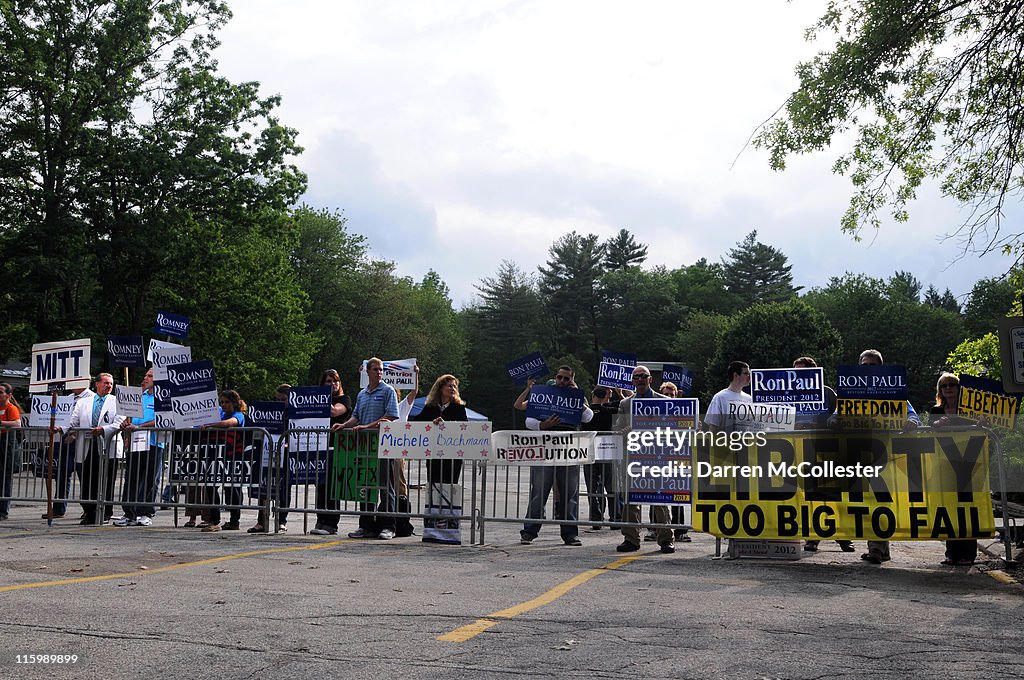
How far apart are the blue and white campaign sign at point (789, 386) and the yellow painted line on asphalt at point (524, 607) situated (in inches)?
146

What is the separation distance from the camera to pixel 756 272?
4446 inches

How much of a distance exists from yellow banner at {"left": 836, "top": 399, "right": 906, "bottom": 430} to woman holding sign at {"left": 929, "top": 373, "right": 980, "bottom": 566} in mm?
505

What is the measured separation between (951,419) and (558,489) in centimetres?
410

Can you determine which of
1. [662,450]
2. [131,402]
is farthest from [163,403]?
[662,450]

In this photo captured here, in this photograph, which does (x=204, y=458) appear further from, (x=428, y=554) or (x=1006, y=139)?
(x=1006, y=139)

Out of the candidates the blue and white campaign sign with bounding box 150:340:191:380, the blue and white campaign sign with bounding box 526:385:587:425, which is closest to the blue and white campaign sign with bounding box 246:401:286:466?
the blue and white campaign sign with bounding box 150:340:191:380

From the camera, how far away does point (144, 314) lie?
127ft

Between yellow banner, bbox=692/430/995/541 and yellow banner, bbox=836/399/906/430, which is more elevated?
yellow banner, bbox=836/399/906/430

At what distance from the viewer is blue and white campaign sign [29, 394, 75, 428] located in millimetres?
14727

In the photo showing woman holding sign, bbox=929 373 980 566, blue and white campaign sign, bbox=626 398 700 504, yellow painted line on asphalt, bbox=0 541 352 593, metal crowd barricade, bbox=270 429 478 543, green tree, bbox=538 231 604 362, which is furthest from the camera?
green tree, bbox=538 231 604 362

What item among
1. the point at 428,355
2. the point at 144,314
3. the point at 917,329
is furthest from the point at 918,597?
the point at 917,329

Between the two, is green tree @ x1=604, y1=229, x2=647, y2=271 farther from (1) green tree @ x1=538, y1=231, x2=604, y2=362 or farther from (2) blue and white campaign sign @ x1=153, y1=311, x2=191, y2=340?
(2) blue and white campaign sign @ x1=153, y1=311, x2=191, y2=340

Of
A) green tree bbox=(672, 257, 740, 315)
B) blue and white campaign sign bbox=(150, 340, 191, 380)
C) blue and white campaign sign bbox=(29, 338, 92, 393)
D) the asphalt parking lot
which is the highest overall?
green tree bbox=(672, 257, 740, 315)

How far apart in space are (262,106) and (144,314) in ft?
27.5
